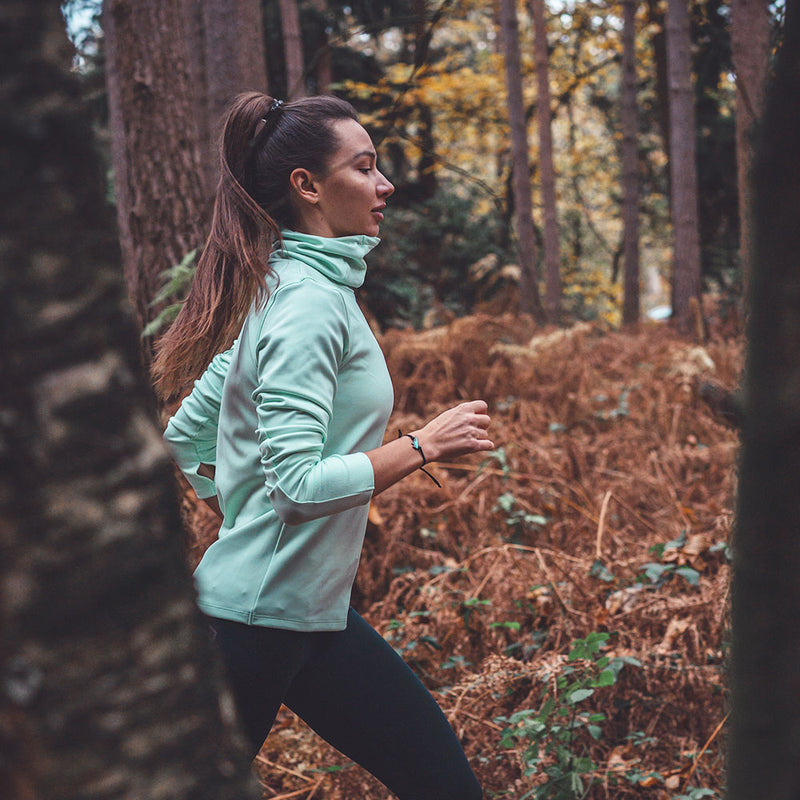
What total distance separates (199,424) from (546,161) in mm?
13739

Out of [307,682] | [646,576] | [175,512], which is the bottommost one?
[646,576]

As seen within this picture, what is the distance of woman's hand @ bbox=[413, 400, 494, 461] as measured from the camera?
1840 millimetres

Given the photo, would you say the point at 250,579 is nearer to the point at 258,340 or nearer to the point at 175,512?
the point at 258,340

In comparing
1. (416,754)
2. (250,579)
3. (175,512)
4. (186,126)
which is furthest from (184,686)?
(186,126)

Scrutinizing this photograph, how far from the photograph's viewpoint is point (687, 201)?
11688 mm

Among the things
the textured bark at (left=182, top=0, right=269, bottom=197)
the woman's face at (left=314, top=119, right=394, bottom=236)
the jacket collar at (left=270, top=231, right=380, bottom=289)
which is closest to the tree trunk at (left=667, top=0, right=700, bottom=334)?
the textured bark at (left=182, top=0, right=269, bottom=197)

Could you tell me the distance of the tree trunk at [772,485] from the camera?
71 centimetres

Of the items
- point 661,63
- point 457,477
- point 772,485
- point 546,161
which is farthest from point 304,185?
point 661,63

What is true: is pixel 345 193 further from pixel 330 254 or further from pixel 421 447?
pixel 421 447

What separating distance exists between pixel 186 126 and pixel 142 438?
4.90 metres

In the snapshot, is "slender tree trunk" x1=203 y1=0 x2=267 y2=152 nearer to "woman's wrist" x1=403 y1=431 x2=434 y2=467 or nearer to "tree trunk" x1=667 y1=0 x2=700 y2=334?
"woman's wrist" x1=403 y1=431 x2=434 y2=467

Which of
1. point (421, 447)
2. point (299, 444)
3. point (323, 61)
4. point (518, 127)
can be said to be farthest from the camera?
point (518, 127)

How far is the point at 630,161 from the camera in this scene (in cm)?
1441

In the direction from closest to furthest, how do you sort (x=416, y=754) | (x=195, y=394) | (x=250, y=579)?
1. (x=250, y=579)
2. (x=416, y=754)
3. (x=195, y=394)
